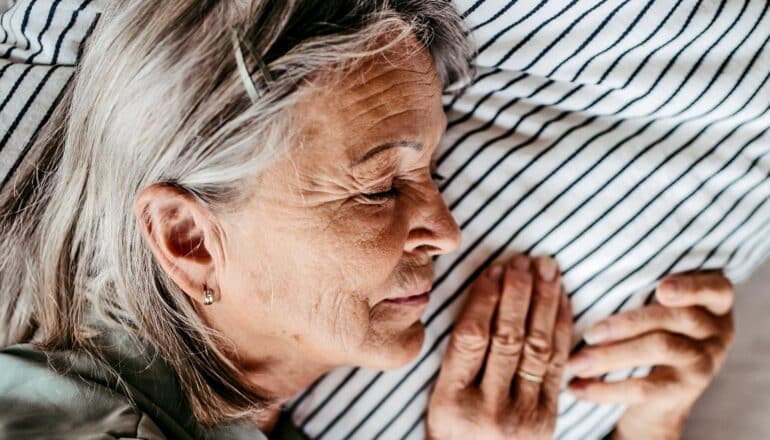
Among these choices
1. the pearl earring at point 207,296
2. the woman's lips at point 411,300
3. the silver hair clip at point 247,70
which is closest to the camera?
the silver hair clip at point 247,70

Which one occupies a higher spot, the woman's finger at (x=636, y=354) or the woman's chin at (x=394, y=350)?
the woman's finger at (x=636, y=354)

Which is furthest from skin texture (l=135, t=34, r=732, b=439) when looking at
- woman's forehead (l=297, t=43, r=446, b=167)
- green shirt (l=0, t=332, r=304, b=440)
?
green shirt (l=0, t=332, r=304, b=440)

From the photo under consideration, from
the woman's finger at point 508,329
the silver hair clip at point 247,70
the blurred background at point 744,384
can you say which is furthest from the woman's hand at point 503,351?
the silver hair clip at point 247,70

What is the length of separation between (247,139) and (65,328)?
438mm

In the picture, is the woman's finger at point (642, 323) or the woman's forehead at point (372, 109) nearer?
the woman's forehead at point (372, 109)

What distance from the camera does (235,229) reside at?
2.70 ft

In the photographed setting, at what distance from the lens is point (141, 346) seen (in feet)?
3.18

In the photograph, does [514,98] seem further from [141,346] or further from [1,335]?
[1,335]

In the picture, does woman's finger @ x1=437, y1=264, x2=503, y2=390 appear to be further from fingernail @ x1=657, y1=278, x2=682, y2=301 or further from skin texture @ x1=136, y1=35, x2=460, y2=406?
fingernail @ x1=657, y1=278, x2=682, y2=301

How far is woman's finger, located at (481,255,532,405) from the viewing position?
3.72ft

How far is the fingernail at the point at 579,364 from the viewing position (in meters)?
1.19

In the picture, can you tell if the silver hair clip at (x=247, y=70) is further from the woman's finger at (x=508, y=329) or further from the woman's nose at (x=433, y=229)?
the woman's finger at (x=508, y=329)

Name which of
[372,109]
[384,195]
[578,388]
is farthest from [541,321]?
[372,109]

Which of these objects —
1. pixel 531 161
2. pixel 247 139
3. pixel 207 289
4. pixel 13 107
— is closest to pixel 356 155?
pixel 247 139
